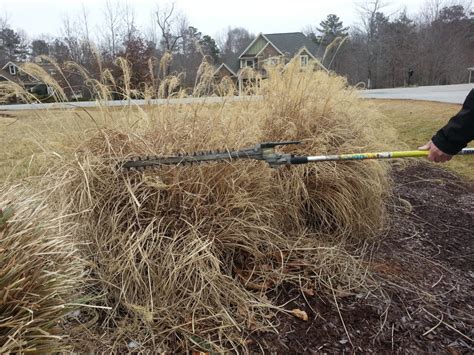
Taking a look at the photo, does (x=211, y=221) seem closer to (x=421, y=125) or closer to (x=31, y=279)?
(x=31, y=279)

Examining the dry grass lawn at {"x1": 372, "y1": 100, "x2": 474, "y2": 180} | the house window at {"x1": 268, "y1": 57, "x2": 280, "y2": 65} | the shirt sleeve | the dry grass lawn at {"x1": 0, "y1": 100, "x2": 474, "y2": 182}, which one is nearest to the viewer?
the shirt sleeve

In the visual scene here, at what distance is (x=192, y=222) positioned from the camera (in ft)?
7.69

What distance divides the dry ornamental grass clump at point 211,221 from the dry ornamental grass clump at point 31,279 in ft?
1.78

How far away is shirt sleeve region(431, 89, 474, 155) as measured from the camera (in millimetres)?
2150

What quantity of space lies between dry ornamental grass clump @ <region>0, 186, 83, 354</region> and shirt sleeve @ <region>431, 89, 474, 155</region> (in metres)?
2.10

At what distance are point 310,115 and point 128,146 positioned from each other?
1631 millimetres

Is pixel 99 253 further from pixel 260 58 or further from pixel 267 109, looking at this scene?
pixel 260 58

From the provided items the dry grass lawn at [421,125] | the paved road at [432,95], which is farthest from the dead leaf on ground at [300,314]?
the paved road at [432,95]

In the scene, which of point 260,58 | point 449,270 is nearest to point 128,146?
point 449,270

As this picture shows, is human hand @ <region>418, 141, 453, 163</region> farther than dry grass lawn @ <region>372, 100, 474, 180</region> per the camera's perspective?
No

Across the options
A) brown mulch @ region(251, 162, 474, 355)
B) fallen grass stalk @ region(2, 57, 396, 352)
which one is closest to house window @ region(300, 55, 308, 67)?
fallen grass stalk @ region(2, 57, 396, 352)

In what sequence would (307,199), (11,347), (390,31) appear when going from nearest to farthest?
1. (11,347)
2. (307,199)
3. (390,31)

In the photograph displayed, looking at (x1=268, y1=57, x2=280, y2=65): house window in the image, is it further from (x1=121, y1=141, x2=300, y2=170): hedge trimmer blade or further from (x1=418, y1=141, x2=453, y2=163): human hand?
(x1=418, y1=141, x2=453, y2=163): human hand

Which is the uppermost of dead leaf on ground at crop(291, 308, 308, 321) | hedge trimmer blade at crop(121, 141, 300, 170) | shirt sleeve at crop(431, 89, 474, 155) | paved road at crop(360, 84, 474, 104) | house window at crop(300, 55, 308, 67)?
house window at crop(300, 55, 308, 67)
